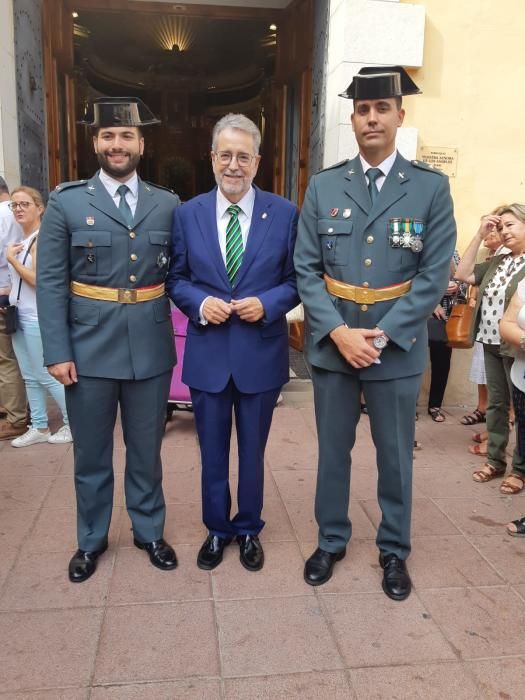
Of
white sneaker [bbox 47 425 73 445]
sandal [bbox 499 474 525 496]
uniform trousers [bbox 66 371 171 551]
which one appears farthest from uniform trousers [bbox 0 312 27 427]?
sandal [bbox 499 474 525 496]

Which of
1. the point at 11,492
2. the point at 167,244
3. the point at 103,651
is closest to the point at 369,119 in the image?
the point at 167,244

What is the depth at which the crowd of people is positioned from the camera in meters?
2.47

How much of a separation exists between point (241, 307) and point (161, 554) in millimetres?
1172

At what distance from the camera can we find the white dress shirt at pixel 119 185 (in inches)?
103

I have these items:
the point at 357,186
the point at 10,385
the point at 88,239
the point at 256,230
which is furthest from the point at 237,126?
the point at 10,385

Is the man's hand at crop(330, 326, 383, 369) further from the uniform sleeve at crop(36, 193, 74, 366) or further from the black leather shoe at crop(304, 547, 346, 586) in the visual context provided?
the uniform sleeve at crop(36, 193, 74, 366)

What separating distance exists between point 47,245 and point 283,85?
544cm

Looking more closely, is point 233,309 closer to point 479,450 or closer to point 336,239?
point 336,239

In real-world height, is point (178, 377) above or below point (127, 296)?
below

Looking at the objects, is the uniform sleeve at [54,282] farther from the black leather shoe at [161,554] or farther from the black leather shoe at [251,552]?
the black leather shoe at [251,552]

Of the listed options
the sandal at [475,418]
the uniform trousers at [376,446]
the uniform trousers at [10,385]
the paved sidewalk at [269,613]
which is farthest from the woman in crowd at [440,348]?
the uniform trousers at [10,385]

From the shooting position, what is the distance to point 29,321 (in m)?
4.34

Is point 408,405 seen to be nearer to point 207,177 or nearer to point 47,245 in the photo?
point 47,245

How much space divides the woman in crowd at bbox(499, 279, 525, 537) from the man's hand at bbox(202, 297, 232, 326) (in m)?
1.42
